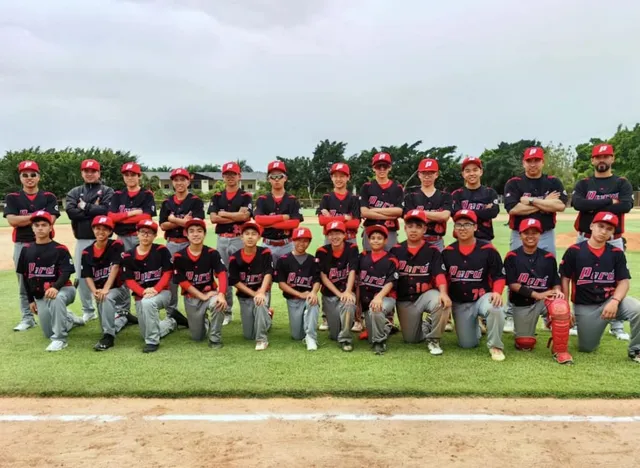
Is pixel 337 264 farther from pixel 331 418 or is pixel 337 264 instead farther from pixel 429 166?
pixel 331 418

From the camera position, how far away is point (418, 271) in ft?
18.6

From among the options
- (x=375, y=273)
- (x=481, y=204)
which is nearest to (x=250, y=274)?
(x=375, y=273)

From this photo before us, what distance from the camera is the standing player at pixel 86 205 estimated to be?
659cm

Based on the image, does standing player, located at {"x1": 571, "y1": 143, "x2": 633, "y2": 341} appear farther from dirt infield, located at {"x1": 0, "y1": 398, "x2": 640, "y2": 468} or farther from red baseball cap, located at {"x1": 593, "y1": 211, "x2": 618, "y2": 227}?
dirt infield, located at {"x1": 0, "y1": 398, "x2": 640, "y2": 468}

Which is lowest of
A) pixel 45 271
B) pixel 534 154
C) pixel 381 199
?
pixel 45 271

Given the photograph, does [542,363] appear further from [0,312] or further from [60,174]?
[60,174]

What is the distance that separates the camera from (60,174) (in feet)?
175

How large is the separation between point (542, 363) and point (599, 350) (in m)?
0.90

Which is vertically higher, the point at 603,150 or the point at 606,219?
the point at 603,150

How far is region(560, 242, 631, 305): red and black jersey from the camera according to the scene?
525cm

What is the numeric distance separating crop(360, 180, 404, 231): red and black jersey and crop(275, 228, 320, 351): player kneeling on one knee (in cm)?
99

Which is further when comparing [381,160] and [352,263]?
[381,160]

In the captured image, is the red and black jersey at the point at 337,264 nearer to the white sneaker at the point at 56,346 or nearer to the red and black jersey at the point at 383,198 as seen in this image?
the red and black jersey at the point at 383,198

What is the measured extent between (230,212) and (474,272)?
11.1 feet
